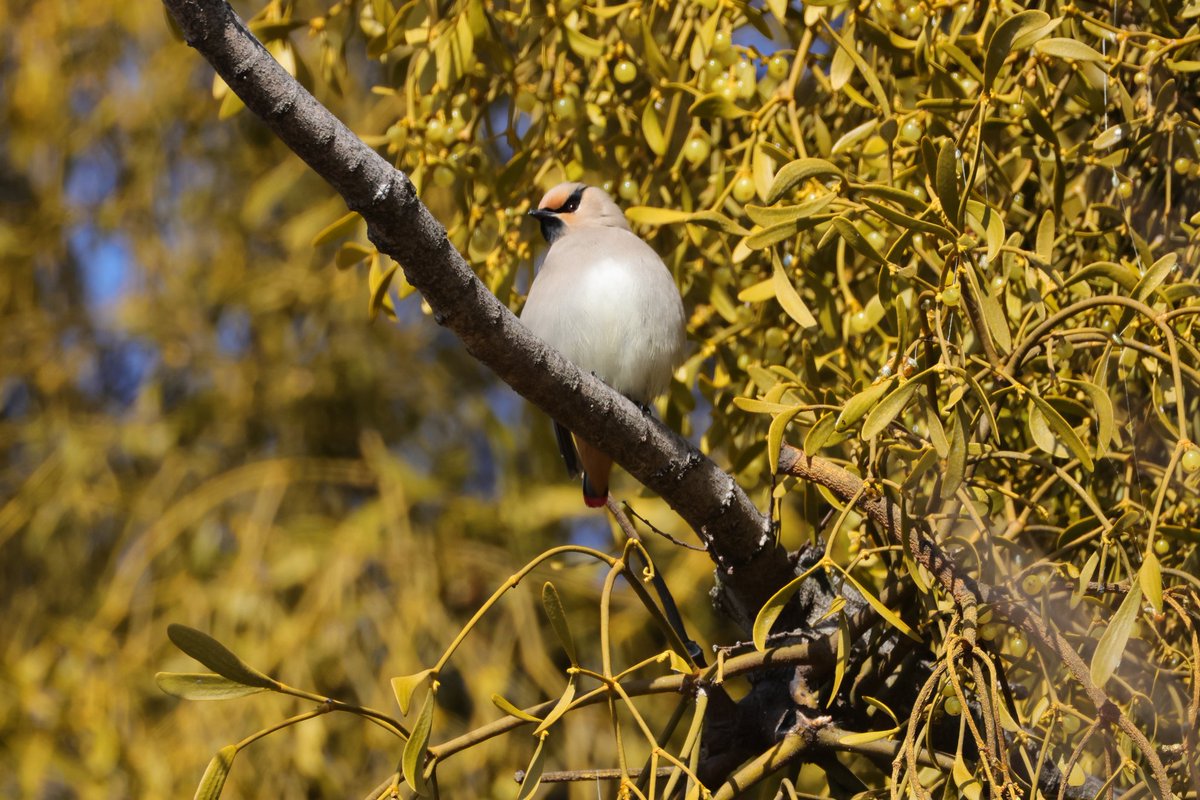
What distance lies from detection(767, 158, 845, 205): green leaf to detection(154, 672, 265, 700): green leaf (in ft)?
2.37

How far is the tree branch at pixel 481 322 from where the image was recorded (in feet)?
3.95

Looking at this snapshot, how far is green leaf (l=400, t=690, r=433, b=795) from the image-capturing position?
127cm

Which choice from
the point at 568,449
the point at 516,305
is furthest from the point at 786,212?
the point at 568,449

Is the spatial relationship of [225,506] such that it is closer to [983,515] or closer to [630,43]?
[630,43]

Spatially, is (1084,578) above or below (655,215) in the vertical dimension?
below

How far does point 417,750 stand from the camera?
4.19ft

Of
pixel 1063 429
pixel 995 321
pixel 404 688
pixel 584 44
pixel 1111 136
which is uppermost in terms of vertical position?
pixel 584 44

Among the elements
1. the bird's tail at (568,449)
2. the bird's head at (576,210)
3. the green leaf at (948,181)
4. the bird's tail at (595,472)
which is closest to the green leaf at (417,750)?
the green leaf at (948,181)

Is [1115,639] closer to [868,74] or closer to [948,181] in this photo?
[948,181]

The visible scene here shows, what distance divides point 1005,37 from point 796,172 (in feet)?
0.78

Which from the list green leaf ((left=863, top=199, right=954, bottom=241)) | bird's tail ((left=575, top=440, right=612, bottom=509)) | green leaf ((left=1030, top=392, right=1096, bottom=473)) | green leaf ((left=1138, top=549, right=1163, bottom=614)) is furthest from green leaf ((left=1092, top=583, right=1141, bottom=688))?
bird's tail ((left=575, top=440, right=612, bottom=509))

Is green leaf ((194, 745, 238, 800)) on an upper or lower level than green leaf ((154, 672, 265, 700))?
lower

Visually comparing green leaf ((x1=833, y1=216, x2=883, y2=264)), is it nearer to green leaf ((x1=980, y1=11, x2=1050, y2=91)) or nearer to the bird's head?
green leaf ((x1=980, y1=11, x2=1050, y2=91))

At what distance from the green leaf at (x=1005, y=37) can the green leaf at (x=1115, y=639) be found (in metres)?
0.52
